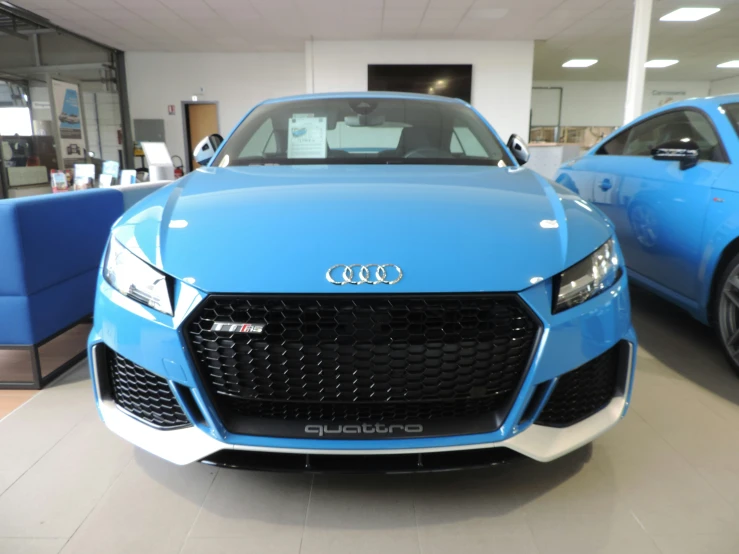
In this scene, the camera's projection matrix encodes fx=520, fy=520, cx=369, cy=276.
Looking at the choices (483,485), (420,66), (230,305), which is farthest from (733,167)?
(420,66)

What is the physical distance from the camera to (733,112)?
2.36 meters

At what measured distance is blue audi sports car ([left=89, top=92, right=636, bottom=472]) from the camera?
1113 mm

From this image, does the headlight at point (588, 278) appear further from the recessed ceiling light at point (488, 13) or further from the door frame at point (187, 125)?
the door frame at point (187, 125)

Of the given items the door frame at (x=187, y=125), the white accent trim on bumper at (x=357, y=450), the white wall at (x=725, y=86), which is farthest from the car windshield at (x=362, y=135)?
the white wall at (x=725, y=86)

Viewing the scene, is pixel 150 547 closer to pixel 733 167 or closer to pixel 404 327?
pixel 404 327

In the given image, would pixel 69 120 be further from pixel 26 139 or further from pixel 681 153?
pixel 681 153

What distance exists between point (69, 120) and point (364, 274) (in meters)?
9.61

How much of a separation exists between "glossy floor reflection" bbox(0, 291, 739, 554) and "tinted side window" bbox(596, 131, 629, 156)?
1.93m

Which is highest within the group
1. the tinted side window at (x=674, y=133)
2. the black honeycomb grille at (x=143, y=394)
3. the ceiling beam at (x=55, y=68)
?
the ceiling beam at (x=55, y=68)

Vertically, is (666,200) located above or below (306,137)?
below

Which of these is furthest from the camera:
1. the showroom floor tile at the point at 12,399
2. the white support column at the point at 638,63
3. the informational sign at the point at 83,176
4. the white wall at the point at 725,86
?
the white wall at the point at 725,86

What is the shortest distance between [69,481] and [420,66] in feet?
32.0

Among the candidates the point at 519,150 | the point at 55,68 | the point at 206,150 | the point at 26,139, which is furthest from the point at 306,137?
the point at 55,68

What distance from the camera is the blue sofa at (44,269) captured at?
2.01m
